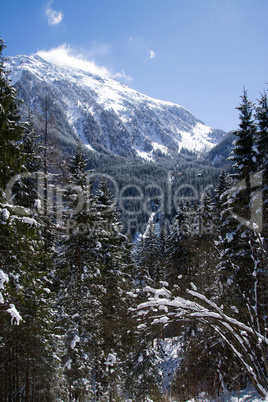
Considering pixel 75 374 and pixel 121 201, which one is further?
pixel 121 201

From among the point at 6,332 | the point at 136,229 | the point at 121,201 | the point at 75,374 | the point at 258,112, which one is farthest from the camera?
the point at 121,201

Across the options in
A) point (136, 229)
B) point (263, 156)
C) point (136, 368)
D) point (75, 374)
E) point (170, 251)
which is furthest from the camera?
point (136, 229)

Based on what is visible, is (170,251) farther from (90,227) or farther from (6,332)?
(6,332)

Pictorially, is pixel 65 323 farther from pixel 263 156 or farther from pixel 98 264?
pixel 263 156

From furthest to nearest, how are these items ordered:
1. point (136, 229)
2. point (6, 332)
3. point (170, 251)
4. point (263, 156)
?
point (136, 229) < point (170, 251) < point (263, 156) < point (6, 332)

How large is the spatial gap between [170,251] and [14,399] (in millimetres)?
16591

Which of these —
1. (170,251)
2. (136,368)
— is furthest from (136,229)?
(136,368)

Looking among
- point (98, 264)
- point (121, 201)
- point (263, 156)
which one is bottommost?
point (98, 264)

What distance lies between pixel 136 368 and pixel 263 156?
14466 mm

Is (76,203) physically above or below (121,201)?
below

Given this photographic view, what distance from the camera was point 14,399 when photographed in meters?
13.6

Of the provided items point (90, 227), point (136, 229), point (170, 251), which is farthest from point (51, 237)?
point (136, 229)

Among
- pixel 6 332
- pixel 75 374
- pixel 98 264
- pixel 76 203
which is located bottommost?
pixel 75 374

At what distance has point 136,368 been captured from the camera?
15.4 meters
